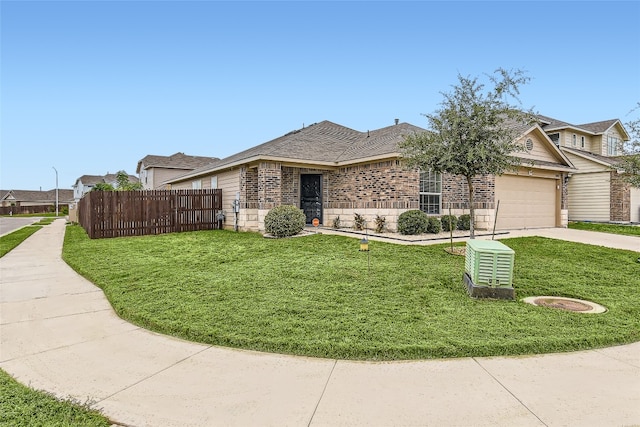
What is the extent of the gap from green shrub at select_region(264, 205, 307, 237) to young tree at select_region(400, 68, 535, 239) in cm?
535

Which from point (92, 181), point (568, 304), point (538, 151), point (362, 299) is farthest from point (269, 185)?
point (92, 181)

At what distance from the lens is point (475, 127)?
916 centimetres

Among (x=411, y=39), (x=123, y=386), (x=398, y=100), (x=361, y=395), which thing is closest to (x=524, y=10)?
(x=411, y=39)

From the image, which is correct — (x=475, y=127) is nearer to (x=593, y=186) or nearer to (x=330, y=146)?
(x=330, y=146)

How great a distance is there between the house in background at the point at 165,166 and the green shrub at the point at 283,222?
2653cm

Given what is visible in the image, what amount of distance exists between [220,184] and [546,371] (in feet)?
54.2

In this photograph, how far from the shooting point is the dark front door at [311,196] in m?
16.0

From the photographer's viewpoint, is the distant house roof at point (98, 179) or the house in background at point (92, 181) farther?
the distant house roof at point (98, 179)

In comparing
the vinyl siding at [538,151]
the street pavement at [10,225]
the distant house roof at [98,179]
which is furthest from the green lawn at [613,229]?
the distant house roof at [98,179]

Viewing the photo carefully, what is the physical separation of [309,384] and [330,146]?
49.6ft

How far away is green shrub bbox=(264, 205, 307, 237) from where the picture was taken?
501 inches

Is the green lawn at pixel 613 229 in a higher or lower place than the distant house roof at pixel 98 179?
lower

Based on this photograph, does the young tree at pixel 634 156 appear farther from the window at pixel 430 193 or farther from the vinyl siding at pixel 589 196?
the vinyl siding at pixel 589 196

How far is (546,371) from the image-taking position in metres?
3.31
